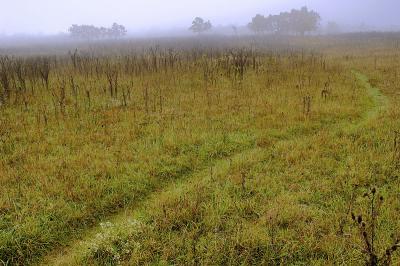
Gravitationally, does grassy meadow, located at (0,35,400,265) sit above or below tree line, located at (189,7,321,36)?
below

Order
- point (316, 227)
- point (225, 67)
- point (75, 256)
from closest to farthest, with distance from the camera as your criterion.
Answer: point (75, 256) → point (316, 227) → point (225, 67)

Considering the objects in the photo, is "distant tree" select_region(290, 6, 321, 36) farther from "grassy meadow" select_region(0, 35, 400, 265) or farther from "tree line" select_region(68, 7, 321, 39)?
"grassy meadow" select_region(0, 35, 400, 265)

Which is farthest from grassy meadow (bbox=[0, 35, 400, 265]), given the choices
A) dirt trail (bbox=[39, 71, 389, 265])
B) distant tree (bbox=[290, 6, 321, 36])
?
distant tree (bbox=[290, 6, 321, 36])

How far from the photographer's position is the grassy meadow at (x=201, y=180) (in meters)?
4.48

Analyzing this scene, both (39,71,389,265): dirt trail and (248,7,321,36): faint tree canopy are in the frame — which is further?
(248,7,321,36): faint tree canopy

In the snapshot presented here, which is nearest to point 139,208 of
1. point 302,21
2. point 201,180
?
point 201,180

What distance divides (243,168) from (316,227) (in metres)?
2.20

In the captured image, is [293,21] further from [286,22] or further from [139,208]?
[139,208]

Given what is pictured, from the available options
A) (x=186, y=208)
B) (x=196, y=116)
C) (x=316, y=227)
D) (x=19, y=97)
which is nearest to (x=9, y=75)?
(x=19, y=97)

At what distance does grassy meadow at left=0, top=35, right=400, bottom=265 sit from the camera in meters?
4.48

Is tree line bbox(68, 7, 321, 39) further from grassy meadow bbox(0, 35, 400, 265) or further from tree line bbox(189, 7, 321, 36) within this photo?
grassy meadow bbox(0, 35, 400, 265)

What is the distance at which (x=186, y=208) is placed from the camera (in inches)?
206

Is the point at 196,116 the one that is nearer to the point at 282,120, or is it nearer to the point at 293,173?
the point at 282,120

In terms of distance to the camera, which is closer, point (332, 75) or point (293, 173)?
point (293, 173)
